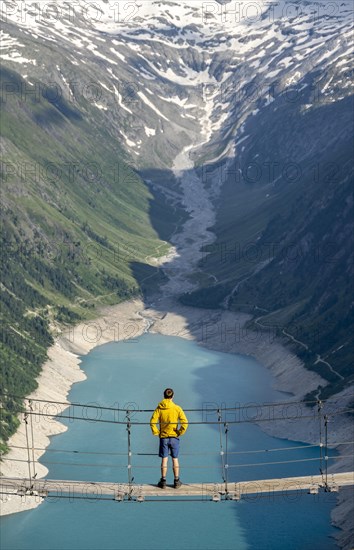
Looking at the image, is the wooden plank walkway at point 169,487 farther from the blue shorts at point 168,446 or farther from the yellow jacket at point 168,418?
the yellow jacket at point 168,418

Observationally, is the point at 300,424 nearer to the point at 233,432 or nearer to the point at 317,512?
the point at 233,432

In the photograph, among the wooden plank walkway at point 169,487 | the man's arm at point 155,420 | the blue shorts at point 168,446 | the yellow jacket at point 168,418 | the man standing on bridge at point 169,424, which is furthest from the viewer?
the wooden plank walkway at point 169,487

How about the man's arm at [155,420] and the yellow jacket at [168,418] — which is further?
the yellow jacket at [168,418]

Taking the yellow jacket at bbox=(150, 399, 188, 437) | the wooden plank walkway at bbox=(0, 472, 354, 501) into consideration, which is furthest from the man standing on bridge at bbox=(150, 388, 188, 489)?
the wooden plank walkway at bbox=(0, 472, 354, 501)

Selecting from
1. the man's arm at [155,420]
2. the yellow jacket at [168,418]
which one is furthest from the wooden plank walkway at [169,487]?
the man's arm at [155,420]

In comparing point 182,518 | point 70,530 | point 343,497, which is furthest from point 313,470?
point 70,530

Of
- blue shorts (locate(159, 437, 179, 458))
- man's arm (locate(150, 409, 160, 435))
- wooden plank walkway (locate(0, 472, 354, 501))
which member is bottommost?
wooden plank walkway (locate(0, 472, 354, 501))

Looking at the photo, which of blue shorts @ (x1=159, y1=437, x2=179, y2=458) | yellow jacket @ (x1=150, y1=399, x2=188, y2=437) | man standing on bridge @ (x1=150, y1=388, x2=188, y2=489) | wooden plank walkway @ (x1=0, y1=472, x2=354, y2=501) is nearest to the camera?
man standing on bridge @ (x1=150, y1=388, x2=188, y2=489)

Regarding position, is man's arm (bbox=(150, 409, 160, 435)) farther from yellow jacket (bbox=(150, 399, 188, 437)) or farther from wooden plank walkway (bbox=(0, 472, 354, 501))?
wooden plank walkway (bbox=(0, 472, 354, 501))
